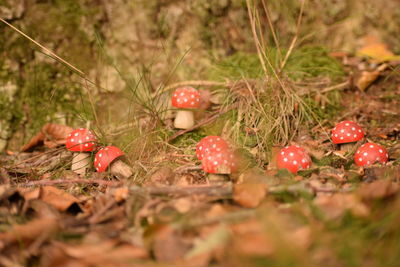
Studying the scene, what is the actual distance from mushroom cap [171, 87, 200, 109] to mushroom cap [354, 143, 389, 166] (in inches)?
48.3

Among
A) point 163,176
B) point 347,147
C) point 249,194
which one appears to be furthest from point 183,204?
point 347,147

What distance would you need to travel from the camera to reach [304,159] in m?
2.46

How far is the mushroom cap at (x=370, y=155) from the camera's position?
2.52 metres

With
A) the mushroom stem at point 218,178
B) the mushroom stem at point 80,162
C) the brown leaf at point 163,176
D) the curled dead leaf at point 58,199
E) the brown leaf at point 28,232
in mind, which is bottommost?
the mushroom stem at point 80,162

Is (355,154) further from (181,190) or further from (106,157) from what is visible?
(106,157)

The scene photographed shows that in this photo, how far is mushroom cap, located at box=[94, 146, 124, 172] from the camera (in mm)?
2639

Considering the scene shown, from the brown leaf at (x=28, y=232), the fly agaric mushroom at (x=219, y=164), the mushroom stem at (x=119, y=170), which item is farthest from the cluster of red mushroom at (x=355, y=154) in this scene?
the brown leaf at (x=28, y=232)

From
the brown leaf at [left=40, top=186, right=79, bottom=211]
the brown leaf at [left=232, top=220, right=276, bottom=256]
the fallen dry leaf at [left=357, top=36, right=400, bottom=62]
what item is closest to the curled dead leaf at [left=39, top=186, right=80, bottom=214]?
the brown leaf at [left=40, top=186, right=79, bottom=211]

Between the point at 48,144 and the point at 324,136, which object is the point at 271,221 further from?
the point at 48,144

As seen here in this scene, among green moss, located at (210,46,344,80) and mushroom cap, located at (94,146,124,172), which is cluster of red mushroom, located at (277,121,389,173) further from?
mushroom cap, located at (94,146,124,172)

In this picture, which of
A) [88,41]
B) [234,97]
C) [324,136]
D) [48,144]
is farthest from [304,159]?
[88,41]

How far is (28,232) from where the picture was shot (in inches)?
61.4

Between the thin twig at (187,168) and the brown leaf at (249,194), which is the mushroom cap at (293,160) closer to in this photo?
the thin twig at (187,168)

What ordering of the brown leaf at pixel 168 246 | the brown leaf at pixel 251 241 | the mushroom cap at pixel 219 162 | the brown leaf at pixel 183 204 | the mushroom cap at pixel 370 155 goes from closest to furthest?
1. the brown leaf at pixel 251 241
2. the brown leaf at pixel 168 246
3. the brown leaf at pixel 183 204
4. the mushroom cap at pixel 219 162
5. the mushroom cap at pixel 370 155
